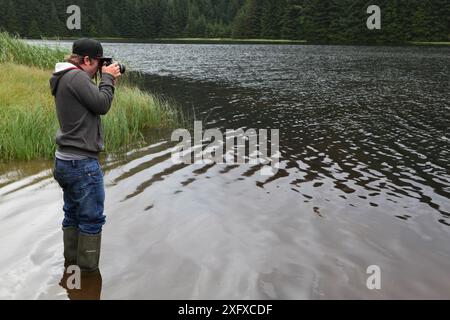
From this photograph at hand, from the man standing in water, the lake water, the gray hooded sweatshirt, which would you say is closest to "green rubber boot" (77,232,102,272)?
the man standing in water

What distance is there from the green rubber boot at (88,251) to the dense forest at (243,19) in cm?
10386

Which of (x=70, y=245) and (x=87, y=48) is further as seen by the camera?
(x=70, y=245)

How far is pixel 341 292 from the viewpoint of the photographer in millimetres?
5930

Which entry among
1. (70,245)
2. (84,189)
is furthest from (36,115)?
(84,189)

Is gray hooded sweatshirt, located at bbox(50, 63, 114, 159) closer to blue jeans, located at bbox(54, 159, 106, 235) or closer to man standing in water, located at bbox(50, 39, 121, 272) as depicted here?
man standing in water, located at bbox(50, 39, 121, 272)

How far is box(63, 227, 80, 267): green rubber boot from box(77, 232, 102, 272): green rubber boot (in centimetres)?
31

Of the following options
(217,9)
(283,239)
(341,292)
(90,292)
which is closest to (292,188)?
(283,239)

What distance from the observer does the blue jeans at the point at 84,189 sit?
5.59 m

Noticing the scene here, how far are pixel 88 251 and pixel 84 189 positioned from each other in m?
0.90

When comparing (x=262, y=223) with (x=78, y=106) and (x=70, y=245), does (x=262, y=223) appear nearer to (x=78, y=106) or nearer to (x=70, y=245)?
(x=70, y=245)

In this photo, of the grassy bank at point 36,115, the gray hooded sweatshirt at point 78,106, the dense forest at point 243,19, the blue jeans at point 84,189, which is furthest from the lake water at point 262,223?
the dense forest at point 243,19

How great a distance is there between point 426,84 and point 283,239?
2882 cm

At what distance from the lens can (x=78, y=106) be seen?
547 cm

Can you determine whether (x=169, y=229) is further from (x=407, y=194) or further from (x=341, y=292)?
(x=407, y=194)
